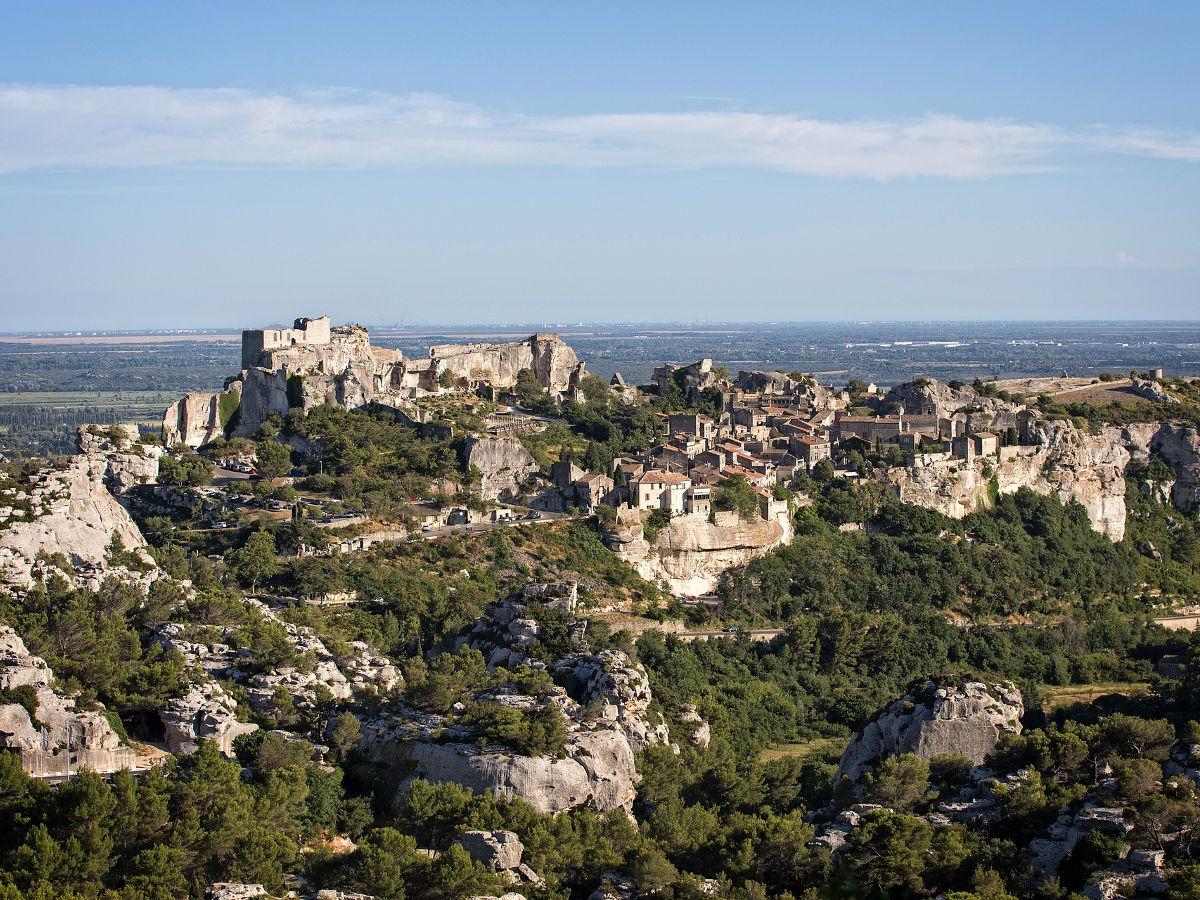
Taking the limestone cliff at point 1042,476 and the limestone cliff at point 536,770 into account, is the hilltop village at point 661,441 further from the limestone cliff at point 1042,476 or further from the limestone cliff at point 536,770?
the limestone cliff at point 536,770

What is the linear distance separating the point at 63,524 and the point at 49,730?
383 inches

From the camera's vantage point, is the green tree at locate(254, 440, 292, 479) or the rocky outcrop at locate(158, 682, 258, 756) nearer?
the rocky outcrop at locate(158, 682, 258, 756)

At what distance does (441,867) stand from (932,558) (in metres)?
30.2

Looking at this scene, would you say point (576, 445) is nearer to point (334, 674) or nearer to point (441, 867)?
point (334, 674)

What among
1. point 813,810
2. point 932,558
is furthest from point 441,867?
point 932,558

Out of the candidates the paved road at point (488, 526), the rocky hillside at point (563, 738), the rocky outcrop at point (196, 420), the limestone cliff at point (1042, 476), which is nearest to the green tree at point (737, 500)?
the paved road at point (488, 526)

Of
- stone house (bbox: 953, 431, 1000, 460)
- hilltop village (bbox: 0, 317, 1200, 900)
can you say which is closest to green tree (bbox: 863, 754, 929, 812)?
hilltop village (bbox: 0, 317, 1200, 900)

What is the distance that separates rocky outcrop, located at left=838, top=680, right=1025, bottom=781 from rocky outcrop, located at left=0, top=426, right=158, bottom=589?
15968 mm

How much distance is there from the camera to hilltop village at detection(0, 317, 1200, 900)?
24375 mm

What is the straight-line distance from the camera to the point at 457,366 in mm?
60688

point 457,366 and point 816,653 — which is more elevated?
point 457,366

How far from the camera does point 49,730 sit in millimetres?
25859

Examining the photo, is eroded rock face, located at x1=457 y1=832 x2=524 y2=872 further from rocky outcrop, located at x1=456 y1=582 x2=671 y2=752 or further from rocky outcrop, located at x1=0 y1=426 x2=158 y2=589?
rocky outcrop, located at x1=0 y1=426 x2=158 y2=589

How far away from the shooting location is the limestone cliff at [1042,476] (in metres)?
54.3
